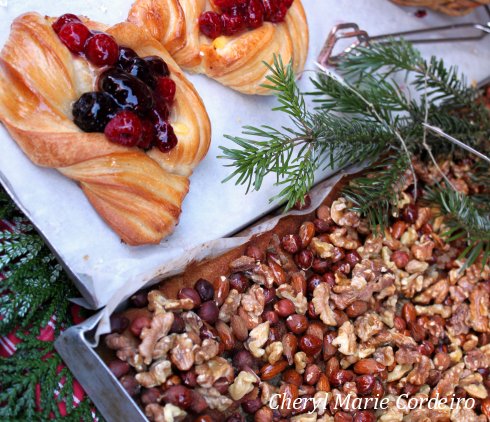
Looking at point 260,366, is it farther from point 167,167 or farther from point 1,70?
point 1,70

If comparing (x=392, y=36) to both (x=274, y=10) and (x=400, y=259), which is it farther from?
(x=400, y=259)

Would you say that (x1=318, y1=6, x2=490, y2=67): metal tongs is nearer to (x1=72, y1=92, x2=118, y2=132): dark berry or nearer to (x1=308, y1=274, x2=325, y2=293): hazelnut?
(x1=308, y1=274, x2=325, y2=293): hazelnut

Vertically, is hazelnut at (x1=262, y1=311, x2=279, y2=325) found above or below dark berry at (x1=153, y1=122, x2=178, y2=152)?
below

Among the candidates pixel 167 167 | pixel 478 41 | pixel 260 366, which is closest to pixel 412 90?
pixel 478 41

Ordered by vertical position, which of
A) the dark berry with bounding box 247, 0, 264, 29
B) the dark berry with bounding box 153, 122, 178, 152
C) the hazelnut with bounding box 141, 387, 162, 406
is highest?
the dark berry with bounding box 247, 0, 264, 29

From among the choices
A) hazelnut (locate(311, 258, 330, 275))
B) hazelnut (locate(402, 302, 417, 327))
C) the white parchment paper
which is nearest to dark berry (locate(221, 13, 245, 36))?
the white parchment paper

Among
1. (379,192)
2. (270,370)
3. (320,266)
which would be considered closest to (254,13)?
(379,192)
